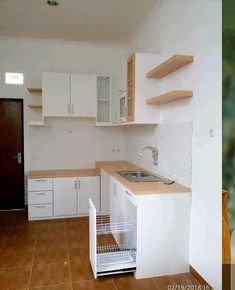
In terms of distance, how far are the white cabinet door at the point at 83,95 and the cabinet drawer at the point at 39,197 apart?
1411 mm

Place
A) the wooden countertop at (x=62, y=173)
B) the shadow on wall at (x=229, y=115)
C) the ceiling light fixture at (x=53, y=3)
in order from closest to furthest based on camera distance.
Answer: the shadow on wall at (x=229, y=115) < the ceiling light fixture at (x=53, y=3) < the wooden countertop at (x=62, y=173)

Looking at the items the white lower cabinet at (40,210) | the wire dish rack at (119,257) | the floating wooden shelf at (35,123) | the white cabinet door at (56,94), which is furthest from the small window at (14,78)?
the wire dish rack at (119,257)

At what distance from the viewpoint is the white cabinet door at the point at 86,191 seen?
13.9 ft

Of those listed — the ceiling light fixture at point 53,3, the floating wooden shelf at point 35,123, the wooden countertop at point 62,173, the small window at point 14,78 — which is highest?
the ceiling light fixture at point 53,3

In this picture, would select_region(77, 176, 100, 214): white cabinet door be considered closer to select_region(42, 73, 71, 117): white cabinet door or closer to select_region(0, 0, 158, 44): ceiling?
select_region(42, 73, 71, 117): white cabinet door

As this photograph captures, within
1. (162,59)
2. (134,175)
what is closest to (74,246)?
(134,175)

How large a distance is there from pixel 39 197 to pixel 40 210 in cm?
22

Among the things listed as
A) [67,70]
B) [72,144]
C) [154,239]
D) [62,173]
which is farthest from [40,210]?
[67,70]

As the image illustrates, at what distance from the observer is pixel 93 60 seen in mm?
4797

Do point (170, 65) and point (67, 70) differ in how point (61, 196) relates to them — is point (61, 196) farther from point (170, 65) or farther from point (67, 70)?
point (170, 65)

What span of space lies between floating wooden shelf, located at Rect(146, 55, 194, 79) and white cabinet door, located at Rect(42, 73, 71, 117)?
1713 millimetres

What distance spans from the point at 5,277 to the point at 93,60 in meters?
3.80

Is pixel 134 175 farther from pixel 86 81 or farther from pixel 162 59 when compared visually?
pixel 86 81

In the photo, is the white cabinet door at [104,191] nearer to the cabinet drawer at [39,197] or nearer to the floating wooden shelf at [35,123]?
the cabinet drawer at [39,197]
